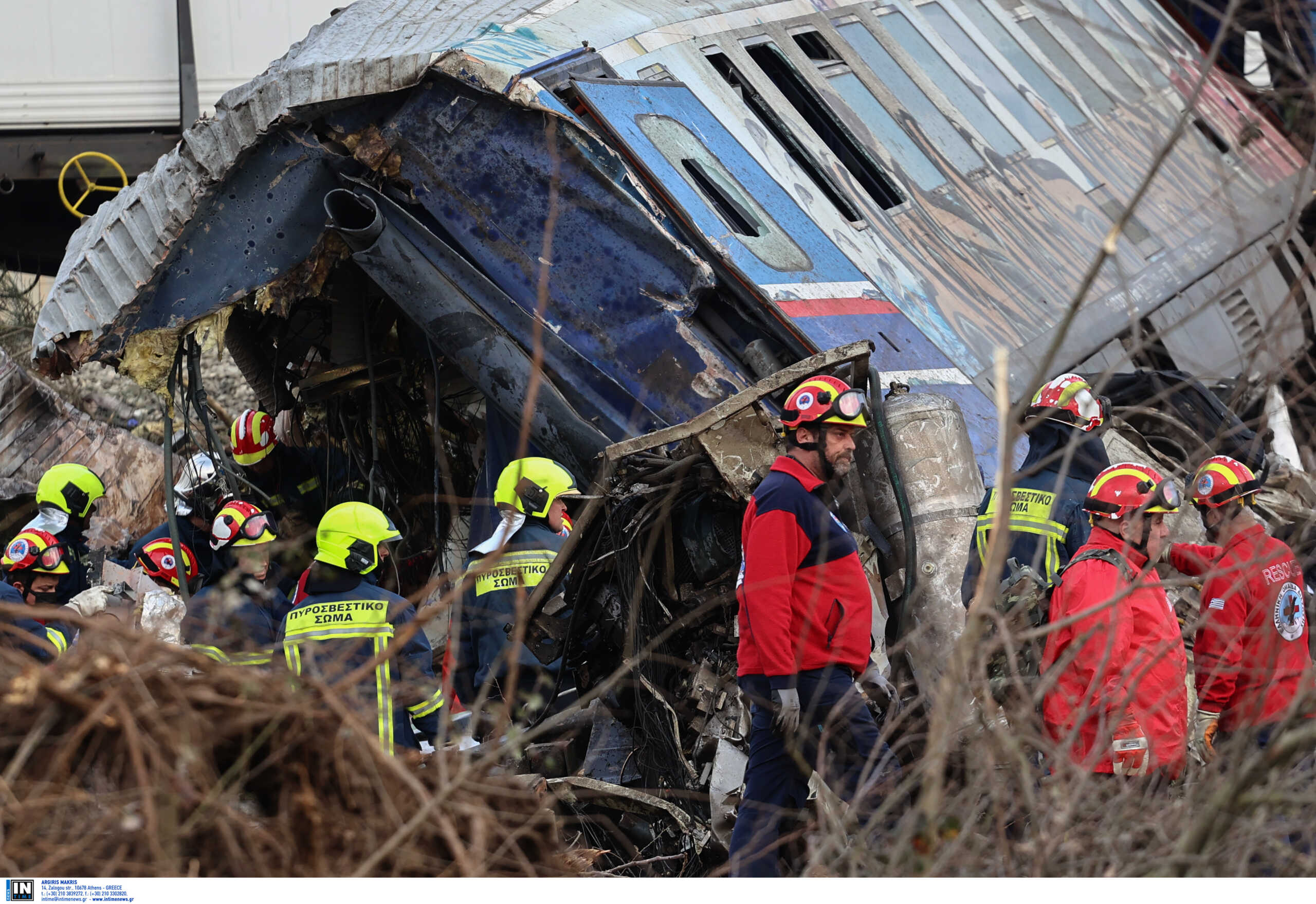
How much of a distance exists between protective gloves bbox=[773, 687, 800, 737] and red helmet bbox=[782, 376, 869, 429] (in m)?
0.94

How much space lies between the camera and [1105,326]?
26.9 feet

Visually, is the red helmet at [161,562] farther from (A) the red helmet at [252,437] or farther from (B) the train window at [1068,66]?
(B) the train window at [1068,66]

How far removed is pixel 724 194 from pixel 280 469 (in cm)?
374

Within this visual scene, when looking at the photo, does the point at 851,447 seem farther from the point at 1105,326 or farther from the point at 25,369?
the point at 25,369

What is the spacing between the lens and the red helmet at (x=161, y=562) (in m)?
7.69

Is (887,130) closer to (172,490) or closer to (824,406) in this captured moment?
(824,406)

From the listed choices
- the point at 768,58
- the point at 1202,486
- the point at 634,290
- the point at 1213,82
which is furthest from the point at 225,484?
the point at 1213,82

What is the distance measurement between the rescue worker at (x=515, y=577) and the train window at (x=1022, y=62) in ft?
16.6

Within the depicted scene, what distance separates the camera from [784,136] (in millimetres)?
7430

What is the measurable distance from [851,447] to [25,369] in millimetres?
7752

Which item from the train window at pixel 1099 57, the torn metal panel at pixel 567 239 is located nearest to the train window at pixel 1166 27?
the train window at pixel 1099 57

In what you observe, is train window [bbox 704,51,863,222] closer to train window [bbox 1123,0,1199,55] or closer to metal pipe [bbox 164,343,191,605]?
metal pipe [bbox 164,343,191,605]

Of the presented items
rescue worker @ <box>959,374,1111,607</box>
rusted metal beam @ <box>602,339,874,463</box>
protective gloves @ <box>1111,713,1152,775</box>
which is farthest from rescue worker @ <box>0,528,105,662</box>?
protective gloves @ <box>1111,713,1152,775</box>

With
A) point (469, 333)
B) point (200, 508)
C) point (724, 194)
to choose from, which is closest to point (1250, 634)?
point (724, 194)
